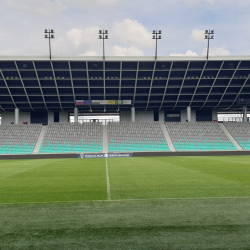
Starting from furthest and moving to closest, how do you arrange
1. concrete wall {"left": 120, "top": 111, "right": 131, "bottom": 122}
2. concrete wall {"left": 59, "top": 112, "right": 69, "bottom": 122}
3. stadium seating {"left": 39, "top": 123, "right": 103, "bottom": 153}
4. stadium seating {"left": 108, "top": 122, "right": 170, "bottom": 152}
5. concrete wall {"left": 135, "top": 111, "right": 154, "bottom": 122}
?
concrete wall {"left": 135, "top": 111, "right": 154, "bottom": 122}
concrete wall {"left": 120, "top": 111, "right": 131, "bottom": 122}
concrete wall {"left": 59, "top": 112, "right": 69, "bottom": 122}
stadium seating {"left": 108, "top": 122, "right": 170, "bottom": 152}
stadium seating {"left": 39, "top": 123, "right": 103, "bottom": 153}

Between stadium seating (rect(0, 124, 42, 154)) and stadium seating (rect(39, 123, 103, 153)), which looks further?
stadium seating (rect(39, 123, 103, 153))

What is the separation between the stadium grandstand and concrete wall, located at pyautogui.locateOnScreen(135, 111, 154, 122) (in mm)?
1027

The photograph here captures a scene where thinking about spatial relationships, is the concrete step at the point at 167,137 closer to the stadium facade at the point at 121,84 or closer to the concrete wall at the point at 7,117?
the stadium facade at the point at 121,84

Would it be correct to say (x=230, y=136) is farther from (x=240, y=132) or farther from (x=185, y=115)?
(x=185, y=115)

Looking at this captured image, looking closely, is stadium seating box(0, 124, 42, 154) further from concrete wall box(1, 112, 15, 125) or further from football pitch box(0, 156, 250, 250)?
football pitch box(0, 156, 250, 250)

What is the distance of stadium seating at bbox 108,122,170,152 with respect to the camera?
5231 centimetres

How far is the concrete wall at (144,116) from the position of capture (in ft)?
215

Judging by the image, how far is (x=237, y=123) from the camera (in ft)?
203

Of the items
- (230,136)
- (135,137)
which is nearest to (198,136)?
(230,136)

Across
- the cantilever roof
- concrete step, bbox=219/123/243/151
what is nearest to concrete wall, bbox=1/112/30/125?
the cantilever roof

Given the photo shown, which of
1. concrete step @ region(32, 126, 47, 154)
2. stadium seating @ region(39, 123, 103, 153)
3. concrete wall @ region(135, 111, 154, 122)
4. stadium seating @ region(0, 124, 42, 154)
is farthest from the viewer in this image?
concrete wall @ region(135, 111, 154, 122)

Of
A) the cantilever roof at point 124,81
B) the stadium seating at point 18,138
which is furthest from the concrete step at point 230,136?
the stadium seating at point 18,138

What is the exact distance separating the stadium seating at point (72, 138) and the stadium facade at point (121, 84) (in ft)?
14.7

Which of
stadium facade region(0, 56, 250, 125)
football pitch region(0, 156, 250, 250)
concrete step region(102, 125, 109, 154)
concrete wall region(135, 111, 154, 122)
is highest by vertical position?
stadium facade region(0, 56, 250, 125)
